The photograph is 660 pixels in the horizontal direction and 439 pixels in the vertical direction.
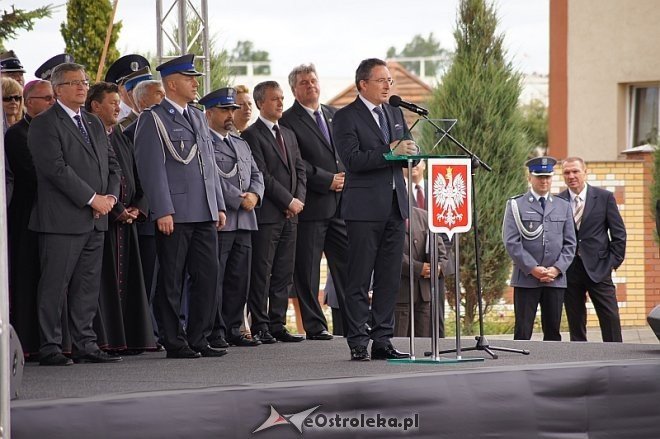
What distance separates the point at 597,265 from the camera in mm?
11086

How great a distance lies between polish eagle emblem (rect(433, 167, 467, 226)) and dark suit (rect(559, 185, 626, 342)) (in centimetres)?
373

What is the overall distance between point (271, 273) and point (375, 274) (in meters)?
1.88

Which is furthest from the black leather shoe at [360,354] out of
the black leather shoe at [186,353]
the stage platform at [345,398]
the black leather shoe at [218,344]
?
the black leather shoe at [218,344]

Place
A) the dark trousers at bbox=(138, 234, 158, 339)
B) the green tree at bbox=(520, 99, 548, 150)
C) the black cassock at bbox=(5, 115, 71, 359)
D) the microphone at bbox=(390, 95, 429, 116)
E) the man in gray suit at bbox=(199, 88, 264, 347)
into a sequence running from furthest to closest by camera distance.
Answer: the green tree at bbox=(520, 99, 548, 150) → the man in gray suit at bbox=(199, 88, 264, 347) → the dark trousers at bbox=(138, 234, 158, 339) → the black cassock at bbox=(5, 115, 71, 359) → the microphone at bbox=(390, 95, 429, 116)

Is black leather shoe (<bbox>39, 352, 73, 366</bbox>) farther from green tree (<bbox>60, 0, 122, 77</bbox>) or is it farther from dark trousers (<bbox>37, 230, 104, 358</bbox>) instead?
green tree (<bbox>60, 0, 122, 77</bbox>)

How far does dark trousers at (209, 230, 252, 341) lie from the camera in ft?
30.0

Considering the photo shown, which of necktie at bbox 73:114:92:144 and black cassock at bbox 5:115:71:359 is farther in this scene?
black cassock at bbox 5:115:71:359

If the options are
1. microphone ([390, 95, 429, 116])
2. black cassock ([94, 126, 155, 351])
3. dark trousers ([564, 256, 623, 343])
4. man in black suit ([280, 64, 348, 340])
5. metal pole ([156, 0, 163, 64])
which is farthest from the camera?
metal pole ([156, 0, 163, 64])

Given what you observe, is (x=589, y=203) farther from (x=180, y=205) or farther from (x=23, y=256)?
(x=23, y=256)

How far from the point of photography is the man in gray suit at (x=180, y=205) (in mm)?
8211

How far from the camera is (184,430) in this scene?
627 centimetres

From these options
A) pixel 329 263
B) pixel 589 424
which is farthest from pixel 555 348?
pixel 329 263

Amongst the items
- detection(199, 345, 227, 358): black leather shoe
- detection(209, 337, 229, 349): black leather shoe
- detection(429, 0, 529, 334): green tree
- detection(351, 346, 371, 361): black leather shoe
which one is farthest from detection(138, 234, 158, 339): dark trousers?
detection(429, 0, 529, 334): green tree

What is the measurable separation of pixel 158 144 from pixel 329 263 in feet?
6.86
